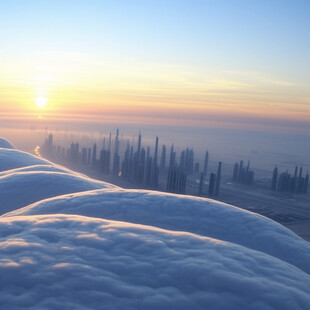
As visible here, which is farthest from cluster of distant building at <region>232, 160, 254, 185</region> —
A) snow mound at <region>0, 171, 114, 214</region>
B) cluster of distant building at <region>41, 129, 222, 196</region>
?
snow mound at <region>0, 171, 114, 214</region>

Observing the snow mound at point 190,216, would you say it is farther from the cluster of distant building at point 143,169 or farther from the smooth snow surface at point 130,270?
the cluster of distant building at point 143,169

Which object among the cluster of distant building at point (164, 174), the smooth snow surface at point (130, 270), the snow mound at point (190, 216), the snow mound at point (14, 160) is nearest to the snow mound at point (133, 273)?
the smooth snow surface at point (130, 270)

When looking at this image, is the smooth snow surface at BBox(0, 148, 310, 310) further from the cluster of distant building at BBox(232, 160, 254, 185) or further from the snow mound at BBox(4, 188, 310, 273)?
the cluster of distant building at BBox(232, 160, 254, 185)

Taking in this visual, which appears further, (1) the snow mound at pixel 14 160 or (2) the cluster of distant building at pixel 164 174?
(2) the cluster of distant building at pixel 164 174

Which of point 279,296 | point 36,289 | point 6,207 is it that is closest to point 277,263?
point 279,296

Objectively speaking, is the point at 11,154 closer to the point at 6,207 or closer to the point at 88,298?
the point at 6,207

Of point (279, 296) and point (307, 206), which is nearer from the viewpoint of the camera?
point (279, 296)
